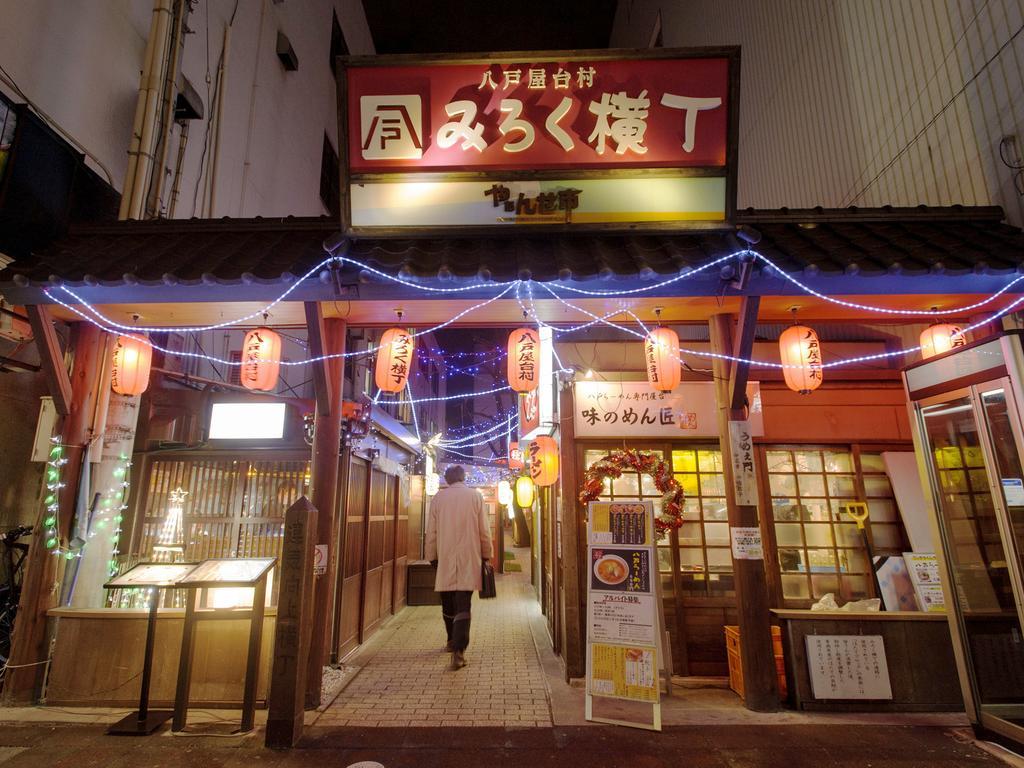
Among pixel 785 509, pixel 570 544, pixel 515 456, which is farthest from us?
pixel 515 456

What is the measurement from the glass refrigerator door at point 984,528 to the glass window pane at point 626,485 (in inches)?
154

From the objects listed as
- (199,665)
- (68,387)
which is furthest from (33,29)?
(199,665)

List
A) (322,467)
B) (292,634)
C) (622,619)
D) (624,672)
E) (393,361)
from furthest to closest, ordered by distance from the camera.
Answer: (393,361), (322,467), (622,619), (624,672), (292,634)

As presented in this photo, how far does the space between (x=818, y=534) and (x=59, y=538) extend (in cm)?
1101

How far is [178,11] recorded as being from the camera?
934 cm

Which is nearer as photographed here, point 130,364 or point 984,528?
point 984,528

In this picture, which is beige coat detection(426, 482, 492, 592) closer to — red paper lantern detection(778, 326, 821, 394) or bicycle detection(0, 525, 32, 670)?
red paper lantern detection(778, 326, 821, 394)

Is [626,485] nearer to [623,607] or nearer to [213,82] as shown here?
[623,607]

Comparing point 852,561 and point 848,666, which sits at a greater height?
point 852,561

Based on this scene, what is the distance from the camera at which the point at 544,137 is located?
615cm

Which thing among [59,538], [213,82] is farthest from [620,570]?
[213,82]

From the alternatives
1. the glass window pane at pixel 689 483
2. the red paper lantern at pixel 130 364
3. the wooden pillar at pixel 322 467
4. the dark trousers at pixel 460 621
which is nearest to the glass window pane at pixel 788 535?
the glass window pane at pixel 689 483

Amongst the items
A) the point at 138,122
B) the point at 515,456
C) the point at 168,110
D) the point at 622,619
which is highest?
the point at 168,110

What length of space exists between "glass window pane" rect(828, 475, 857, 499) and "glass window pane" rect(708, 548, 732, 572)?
6.58 ft
